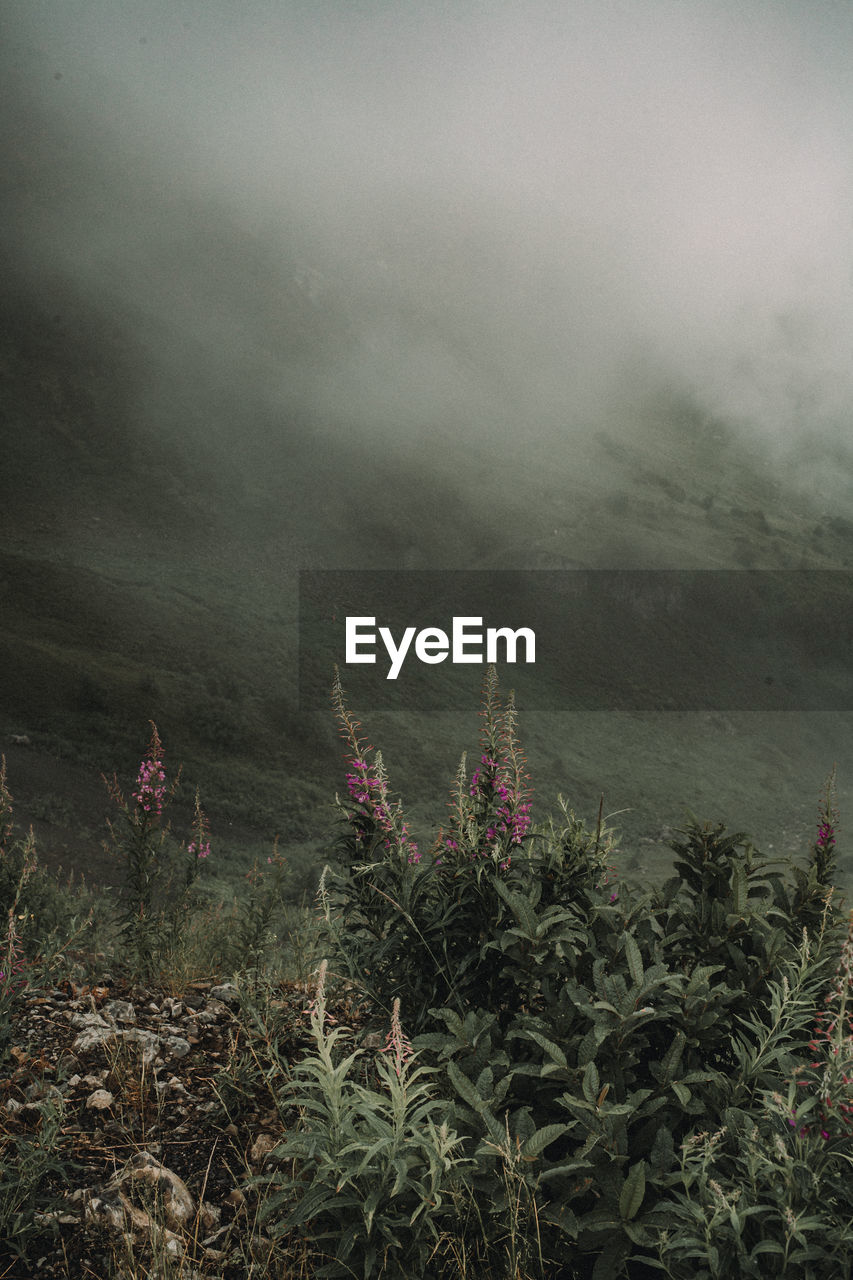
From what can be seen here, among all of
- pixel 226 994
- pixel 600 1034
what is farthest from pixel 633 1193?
pixel 226 994

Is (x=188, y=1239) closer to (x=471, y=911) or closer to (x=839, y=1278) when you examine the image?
(x=471, y=911)

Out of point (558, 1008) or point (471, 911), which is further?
point (471, 911)

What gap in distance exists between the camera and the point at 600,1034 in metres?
2.00

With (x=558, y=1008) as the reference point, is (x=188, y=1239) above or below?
below

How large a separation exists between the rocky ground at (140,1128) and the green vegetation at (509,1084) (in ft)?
0.05

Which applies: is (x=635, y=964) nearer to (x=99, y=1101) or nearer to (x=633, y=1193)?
(x=633, y=1193)

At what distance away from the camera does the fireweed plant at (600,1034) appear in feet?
5.65

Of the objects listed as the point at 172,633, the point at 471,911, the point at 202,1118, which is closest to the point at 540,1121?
the point at 471,911

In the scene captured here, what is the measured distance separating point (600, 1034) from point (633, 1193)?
344 millimetres

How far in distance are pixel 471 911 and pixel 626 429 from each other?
411 feet

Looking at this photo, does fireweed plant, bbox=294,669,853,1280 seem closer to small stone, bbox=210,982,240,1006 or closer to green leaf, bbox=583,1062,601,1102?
green leaf, bbox=583,1062,601,1102

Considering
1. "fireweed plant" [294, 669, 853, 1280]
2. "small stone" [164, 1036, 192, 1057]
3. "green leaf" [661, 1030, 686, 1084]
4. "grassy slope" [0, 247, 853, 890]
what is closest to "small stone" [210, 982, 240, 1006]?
"small stone" [164, 1036, 192, 1057]

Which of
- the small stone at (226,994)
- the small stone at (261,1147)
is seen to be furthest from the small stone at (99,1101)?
the small stone at (226,994)

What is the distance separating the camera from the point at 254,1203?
228 cm
